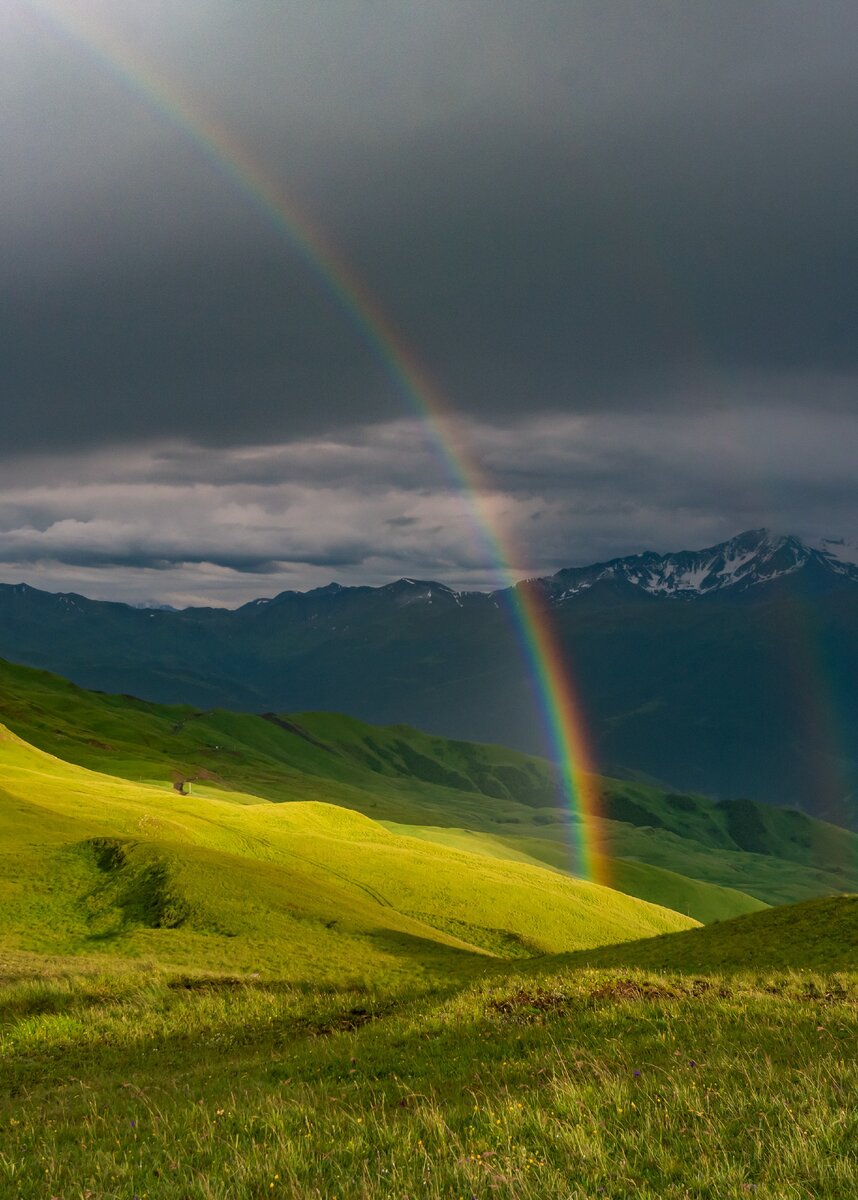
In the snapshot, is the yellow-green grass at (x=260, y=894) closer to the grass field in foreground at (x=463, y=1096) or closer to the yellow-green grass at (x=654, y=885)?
the grass field in foreground at (x=463, y=1096)

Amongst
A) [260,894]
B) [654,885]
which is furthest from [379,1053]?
[654,885]

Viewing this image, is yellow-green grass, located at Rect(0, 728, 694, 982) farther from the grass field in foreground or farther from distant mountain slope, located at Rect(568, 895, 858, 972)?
the grass field in foreground

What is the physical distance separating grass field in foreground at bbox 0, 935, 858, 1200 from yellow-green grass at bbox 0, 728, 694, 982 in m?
17.0

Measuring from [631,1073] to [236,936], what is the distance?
118 feet

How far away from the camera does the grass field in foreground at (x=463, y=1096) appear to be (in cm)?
812

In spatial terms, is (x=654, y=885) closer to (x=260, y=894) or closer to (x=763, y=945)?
(x=260, y=894)

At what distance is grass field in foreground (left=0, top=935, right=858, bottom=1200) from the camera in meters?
8.12

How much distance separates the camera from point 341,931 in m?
47.6

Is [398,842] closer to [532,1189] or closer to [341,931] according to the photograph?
[341,931]

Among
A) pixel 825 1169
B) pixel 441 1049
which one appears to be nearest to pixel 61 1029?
pixel 441 1049

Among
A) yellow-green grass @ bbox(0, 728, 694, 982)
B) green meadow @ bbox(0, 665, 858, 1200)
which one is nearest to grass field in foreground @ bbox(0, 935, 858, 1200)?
green meadow @ bbox(0, 665, 858, 1200)

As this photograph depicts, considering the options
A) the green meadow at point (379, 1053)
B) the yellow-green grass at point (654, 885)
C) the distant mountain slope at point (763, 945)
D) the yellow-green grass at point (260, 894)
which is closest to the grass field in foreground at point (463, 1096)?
the green meadow at point (379, 1053)

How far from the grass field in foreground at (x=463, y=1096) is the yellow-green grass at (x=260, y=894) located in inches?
670

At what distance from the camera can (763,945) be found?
35.2 metres
